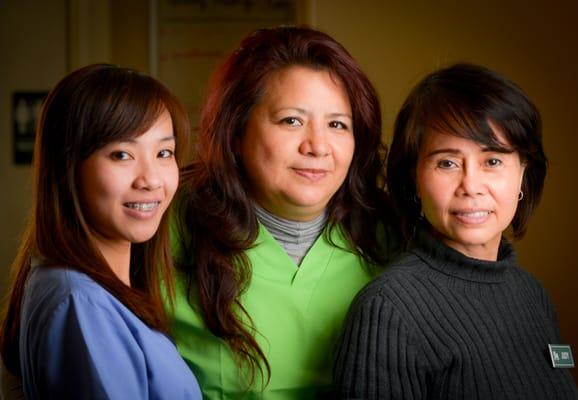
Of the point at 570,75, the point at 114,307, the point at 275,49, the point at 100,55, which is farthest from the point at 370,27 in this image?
the point at 100,55

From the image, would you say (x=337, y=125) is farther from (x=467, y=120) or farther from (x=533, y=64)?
(x=533, y=64)

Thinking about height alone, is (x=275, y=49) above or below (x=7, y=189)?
above

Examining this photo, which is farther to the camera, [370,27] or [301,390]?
[370,27]

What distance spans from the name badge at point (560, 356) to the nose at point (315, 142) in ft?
2.06

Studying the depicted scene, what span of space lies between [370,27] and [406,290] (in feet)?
4.31

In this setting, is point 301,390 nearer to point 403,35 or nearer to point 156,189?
point 156,189

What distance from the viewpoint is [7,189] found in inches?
161

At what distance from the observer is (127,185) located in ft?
4.31

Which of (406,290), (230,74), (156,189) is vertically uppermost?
(230,74)

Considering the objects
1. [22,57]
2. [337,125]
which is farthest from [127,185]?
[22,57]

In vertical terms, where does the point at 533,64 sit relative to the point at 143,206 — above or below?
above

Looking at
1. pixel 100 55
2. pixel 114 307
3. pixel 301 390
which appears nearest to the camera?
pixel 114 307

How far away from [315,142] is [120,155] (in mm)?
472

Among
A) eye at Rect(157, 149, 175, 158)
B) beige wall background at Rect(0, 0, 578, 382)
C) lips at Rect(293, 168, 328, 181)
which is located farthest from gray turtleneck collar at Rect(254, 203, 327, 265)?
beige wall background at Rect(0, 0, 578, 382)
